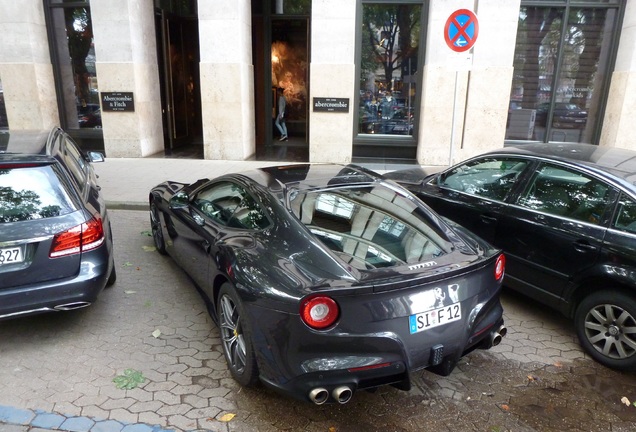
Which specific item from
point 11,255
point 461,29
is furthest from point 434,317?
point 461,29

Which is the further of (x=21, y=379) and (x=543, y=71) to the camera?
(x=543, y=71)

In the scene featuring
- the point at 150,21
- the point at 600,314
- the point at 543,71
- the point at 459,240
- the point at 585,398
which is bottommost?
the point at 585,398

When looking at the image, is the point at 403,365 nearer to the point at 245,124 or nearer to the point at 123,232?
the point at 123,232

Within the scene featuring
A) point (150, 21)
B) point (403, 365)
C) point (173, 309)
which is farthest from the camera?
point (150, 21)

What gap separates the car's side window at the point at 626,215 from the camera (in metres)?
3.62

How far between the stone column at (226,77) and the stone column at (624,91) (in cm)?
898

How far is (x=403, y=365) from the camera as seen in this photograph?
2.80m

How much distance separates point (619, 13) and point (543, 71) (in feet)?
6.89

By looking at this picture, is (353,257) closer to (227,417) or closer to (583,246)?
(227,417)

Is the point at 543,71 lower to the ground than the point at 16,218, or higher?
higher

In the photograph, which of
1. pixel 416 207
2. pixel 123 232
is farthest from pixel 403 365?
pixel 123 232

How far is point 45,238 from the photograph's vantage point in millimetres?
3623

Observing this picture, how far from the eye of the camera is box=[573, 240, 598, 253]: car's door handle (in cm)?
376

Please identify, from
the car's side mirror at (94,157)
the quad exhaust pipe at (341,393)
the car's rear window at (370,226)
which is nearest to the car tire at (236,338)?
the quad exhaust pipe at (341,393)
